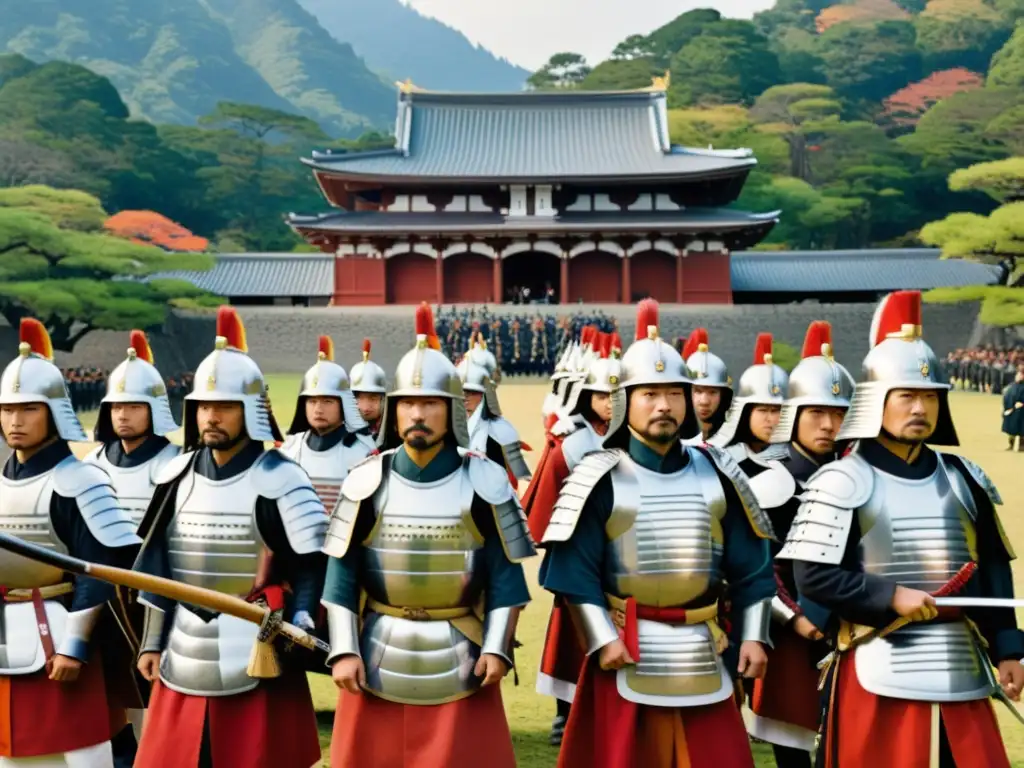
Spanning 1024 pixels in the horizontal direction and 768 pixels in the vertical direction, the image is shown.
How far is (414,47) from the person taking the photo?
516ft

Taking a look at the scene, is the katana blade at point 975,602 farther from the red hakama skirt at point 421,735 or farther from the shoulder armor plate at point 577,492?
the red hakama skirt at point 421,735

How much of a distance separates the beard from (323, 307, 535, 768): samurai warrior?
52cm

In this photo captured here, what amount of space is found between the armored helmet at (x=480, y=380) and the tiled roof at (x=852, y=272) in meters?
28.6

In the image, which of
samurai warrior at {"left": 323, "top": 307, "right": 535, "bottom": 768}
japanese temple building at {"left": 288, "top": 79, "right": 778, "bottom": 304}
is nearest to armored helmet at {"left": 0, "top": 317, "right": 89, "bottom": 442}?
samurai warrior at {"left": 323, "top": 307, "right": 535, "bottom": 768}

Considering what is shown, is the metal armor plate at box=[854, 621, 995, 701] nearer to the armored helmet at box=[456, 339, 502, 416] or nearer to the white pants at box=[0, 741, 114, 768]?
the white pants at box=[0, 741, 114, 768]

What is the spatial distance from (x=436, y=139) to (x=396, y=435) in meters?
35.5

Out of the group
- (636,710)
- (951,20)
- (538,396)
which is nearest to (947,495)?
(636,710)

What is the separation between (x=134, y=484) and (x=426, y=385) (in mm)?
2162

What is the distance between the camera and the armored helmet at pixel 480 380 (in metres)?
Answer: 7.64

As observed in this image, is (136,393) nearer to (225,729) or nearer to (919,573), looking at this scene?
(225,729)

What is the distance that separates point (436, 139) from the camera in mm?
38250

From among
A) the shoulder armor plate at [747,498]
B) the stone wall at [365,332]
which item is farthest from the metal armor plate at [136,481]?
the stone wall at [365,332]

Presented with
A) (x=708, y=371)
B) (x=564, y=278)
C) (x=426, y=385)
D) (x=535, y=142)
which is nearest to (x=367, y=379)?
(x=708, y=371)

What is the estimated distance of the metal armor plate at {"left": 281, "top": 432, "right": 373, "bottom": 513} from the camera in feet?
21.0
